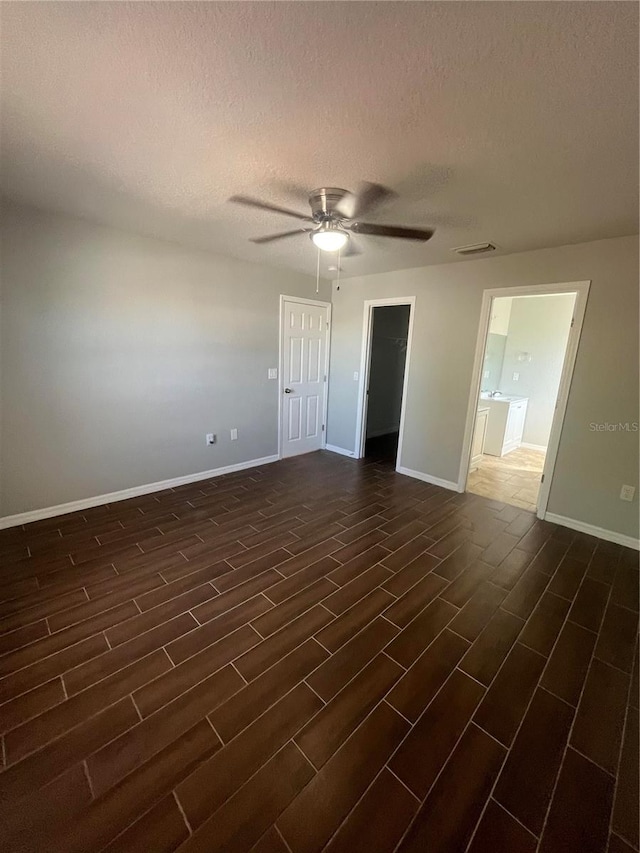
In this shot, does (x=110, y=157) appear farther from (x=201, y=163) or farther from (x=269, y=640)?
(x=269, y=640)

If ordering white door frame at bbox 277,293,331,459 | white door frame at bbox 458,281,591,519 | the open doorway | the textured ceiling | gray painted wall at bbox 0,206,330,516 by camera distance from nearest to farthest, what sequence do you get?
the textured ceiling → gray painted wall at bbox 0,206,330,516 → white door frame at bbox 458,281,591,519 → white door frame at bbox 277,293,331,459 → the open doorway

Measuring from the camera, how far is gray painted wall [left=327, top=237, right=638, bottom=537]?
2760 mm

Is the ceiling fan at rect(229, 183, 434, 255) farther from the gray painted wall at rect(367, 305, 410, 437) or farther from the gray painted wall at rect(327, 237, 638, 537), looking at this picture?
the gray painted wall at rect(367, 305, 410, 437)

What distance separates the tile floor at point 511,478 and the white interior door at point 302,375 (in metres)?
2.28

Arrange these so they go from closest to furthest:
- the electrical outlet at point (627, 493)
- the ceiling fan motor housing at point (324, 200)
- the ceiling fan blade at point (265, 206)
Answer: the ceiling fan motor housing at point (324, 200) → the ceiling fan blade at point (265, 206) → the electrical outlet at point (627, 493)

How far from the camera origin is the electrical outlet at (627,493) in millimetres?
2825

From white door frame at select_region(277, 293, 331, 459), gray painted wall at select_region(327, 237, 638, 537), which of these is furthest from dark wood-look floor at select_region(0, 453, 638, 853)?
white door frame at select_region(277, 293, 331, 459)

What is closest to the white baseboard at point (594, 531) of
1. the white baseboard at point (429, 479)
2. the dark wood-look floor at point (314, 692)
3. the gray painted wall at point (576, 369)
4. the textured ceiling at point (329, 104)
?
the gray painted wall at point (576, 369)

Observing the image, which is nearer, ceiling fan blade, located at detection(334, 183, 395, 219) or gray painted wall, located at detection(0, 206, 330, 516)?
ceiling fan blade, located at detection(334, 183, 395, 219)

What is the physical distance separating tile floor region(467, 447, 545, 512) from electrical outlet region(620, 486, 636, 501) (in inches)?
29.8

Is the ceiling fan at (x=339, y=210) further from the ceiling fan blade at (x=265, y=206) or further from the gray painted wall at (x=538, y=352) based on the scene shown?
the gray painted wall at (x=538, y=352)

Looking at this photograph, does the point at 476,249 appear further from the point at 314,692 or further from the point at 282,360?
the point at 314,692

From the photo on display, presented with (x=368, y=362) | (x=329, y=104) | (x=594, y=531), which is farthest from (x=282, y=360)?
(x=594, y=531)

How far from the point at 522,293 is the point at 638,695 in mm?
3013
